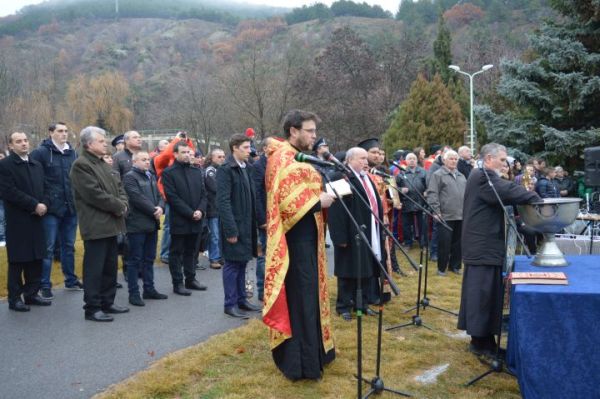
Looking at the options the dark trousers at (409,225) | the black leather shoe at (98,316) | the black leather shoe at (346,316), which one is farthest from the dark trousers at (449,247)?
the black leather shoe at (98,316)

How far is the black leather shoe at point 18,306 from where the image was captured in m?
6.65

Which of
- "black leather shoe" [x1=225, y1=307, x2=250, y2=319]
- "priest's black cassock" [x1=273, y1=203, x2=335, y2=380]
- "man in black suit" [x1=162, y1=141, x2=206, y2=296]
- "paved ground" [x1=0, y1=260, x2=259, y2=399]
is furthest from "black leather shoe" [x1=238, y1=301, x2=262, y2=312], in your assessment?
"priest's black cassock" [x1=273, y1=203, x2=335, y2=380]

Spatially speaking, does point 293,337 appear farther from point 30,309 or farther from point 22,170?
point 22,170

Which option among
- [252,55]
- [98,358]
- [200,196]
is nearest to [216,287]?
[200,196]

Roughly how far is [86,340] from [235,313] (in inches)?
65.7

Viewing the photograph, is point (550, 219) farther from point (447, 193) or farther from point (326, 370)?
point (447, 193)

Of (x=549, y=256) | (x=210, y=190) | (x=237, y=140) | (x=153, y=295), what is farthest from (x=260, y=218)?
(x=549, y=256)

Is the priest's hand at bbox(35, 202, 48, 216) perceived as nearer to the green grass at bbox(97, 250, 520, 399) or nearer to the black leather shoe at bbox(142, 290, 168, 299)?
the black leather shoe at bbox(142, 290, 168, 299)

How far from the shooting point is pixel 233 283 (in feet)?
21.1

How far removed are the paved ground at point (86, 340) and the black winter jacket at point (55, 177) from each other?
119 centimetres

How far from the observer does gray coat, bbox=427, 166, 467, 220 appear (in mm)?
9094

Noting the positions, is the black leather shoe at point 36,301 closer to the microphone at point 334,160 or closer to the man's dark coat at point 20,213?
the man's dark coat at point 20,213

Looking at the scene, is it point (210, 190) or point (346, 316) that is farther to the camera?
point (210, 190)

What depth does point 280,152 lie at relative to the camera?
4.66 m
